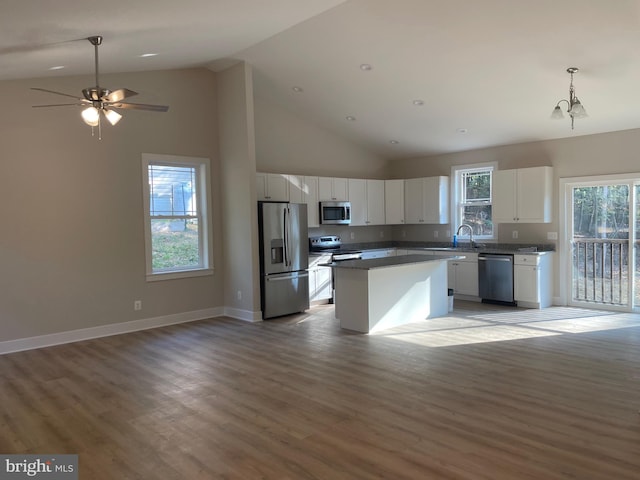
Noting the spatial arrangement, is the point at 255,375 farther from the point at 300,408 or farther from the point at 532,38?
the point at 532,38

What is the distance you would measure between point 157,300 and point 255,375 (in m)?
2.82

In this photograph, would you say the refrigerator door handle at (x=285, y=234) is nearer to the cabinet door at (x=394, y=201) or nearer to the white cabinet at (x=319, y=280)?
the white cabinet at (x=319, y=280)

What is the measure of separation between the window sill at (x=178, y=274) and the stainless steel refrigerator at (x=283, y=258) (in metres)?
0.92

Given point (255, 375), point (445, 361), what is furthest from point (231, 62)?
point (445, 361)

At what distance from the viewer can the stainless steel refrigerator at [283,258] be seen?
22.9ft

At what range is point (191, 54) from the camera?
19.6ft

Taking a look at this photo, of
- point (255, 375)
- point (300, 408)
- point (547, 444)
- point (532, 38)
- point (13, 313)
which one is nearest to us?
point (547, 444)

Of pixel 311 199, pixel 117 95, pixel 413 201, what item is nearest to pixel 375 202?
pixel 413 201

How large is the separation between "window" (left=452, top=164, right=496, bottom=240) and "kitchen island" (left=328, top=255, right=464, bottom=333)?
197 centimetres

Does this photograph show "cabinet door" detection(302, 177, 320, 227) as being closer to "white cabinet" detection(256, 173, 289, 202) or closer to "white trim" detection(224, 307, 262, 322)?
"white cabinet" detection(256, 173, 289, 202)

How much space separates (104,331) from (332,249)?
3858 mm

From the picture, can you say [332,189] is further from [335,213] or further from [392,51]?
[392,51]

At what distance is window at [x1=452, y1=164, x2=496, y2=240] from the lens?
8391 mm

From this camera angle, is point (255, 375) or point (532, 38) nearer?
point (255, 375)
